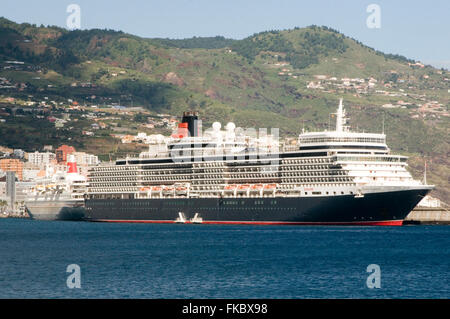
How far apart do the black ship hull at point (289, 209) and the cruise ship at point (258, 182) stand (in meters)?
0.11

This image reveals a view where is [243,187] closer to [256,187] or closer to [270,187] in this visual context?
[256,187]

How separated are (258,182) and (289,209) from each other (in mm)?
8734

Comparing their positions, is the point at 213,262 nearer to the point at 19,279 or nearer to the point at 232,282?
the point at 232,282

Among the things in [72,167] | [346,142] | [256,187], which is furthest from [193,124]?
[346,142]

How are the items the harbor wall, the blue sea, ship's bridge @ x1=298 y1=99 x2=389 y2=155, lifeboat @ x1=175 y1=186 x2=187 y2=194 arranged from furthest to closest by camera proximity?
the harbor wall
lifeboat @ x1=175 y1=186 x2=187 y2=194
ship's bridge @ x1=298 y1=99 x2=389 y2=155
the blue sea

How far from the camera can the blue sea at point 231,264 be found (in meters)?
44.1

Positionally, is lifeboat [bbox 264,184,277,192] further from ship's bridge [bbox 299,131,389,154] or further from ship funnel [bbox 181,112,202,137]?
ship funnel [bbox 181,112,202,137]

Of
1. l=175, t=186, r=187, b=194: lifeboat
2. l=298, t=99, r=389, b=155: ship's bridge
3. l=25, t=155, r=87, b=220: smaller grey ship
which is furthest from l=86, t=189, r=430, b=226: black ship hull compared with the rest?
l=25, t=155, r=87, b=220: smaller grey ship

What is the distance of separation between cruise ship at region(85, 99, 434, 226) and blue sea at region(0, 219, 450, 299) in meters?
5.53

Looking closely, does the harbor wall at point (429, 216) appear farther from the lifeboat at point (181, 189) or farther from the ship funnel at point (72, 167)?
the ship funnel at point (72, 167)

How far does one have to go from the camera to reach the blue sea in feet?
145

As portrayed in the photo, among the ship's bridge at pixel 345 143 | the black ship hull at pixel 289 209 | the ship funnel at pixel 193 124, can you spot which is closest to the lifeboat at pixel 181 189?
the black ship hull at pixel 289 209
